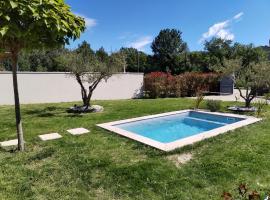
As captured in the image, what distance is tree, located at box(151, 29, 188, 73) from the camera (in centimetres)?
4715

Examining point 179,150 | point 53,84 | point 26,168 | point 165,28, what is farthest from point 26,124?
point 165,28

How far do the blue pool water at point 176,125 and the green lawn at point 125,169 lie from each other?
2060 millimetres

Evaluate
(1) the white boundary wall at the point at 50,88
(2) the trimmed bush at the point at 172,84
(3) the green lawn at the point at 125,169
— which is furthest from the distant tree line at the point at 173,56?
(3) the green lawn at the point at 125,169

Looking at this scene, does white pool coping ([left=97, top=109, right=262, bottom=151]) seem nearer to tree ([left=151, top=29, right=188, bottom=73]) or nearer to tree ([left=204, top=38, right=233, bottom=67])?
tree ([left=151, top=29, right=188, bottom=73])

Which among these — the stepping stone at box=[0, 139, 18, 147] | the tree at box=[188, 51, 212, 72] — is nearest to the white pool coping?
the stepping stone at box=[0, 139, 18, 147]

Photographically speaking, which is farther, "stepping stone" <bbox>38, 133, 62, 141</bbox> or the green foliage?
"stepping stone" <bbox>38, 133, 62, 141</bbox>

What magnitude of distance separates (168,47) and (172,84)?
107 ft

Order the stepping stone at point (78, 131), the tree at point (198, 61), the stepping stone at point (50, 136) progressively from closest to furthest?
1. the stepping stone at point (50, 136)
2. the stepping stone at point (78, 131)
3. the tree at point (198, 61)

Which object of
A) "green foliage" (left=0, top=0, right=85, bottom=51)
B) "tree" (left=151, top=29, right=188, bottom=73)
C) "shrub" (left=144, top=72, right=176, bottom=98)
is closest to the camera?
"green foliage" (left=0, top=0, right=85, bottom=51)

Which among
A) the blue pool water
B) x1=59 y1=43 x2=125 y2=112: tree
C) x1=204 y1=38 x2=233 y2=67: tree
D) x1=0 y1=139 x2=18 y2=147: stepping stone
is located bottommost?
the blue pool water

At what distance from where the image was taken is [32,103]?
15.1 metres

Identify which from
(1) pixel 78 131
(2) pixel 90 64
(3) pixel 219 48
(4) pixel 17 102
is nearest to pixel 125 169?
(4) pixel 17 102

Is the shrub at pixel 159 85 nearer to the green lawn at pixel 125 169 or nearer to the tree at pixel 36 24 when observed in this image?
the green lawn at pixel 125 169

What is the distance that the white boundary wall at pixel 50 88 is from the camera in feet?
47.0
